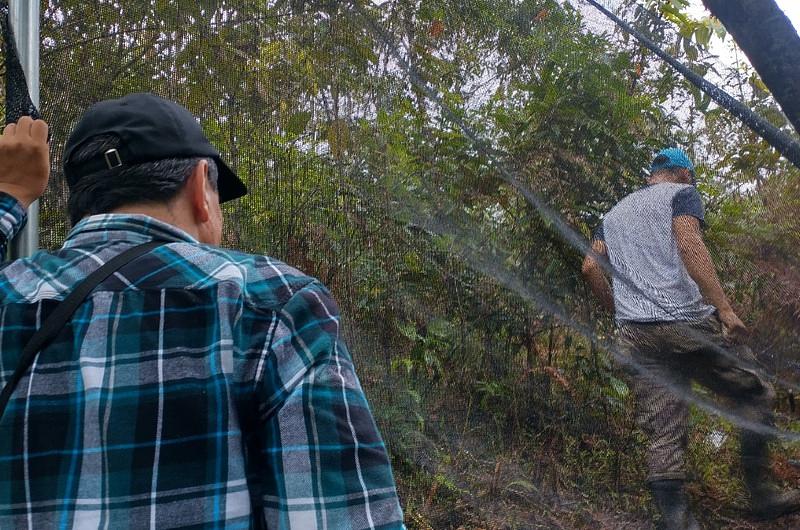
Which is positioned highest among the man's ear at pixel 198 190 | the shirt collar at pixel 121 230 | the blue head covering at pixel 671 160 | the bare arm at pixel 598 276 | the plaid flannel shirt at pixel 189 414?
the man's ear at pixel 198 190

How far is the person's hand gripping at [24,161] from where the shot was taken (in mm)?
1250

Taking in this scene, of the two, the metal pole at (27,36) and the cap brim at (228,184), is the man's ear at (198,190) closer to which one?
the cap brim at (228,184)

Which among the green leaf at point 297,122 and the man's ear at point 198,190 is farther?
the green leaf at point 297,122

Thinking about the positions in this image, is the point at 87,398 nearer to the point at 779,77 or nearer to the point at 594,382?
the point at 779,77

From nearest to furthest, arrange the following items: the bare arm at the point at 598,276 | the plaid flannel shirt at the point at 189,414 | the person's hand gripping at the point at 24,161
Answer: the plaid flannel shirt at the point at 189,414 → the person's hand gripping at the point at 24,161 → the bare arm at the point at 598,276

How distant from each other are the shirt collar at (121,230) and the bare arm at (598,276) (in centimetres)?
153

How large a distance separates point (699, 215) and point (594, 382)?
557 mm

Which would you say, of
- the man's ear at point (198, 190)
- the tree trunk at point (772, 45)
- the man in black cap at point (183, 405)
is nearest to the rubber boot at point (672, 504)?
the tree trunk at point (772, 45)

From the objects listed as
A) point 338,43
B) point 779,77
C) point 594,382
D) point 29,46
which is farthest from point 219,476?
point 338,43

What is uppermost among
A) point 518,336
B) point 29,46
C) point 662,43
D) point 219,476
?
point 29,46

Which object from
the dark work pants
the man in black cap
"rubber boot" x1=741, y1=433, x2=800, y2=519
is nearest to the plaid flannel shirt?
the man in black cap

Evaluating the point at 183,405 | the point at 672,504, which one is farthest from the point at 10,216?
the point at 672,504

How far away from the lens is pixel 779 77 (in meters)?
1.64

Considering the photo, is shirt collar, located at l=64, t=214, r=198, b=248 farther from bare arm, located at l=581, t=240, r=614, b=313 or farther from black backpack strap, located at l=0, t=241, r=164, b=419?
bare arm, located at l=581, t=240, r=614, b=313
